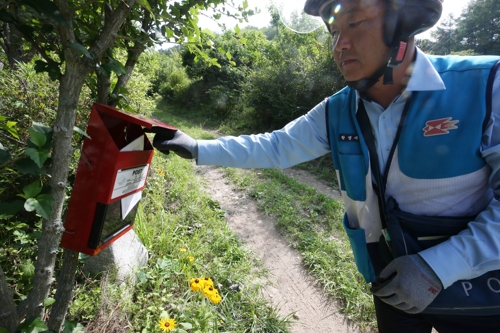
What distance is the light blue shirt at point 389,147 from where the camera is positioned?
92cm

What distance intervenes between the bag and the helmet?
2.23 feet

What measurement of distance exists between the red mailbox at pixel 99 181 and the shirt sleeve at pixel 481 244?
1230mm

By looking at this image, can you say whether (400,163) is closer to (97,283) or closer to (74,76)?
(74,76)

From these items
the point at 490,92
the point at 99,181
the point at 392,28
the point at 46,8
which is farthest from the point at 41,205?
the point at 490,92

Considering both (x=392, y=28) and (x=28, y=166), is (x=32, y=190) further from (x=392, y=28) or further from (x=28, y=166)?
(x=392, y=28)

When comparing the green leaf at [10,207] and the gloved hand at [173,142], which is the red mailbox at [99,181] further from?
the green leaf at [10,207]

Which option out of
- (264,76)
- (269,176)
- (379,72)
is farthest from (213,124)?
(379,72)

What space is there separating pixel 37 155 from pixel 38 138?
0.05 meters

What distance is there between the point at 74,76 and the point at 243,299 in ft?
6.17

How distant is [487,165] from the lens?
3.21ft

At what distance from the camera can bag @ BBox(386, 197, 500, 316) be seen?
0.93 meters

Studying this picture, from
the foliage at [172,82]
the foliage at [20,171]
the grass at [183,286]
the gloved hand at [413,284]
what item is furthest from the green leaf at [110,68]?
the foliage at [172,82]

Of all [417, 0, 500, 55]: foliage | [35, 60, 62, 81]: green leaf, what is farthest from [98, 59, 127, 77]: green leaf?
[417, 0, 500, 55]: foliage

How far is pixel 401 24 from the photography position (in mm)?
1086
